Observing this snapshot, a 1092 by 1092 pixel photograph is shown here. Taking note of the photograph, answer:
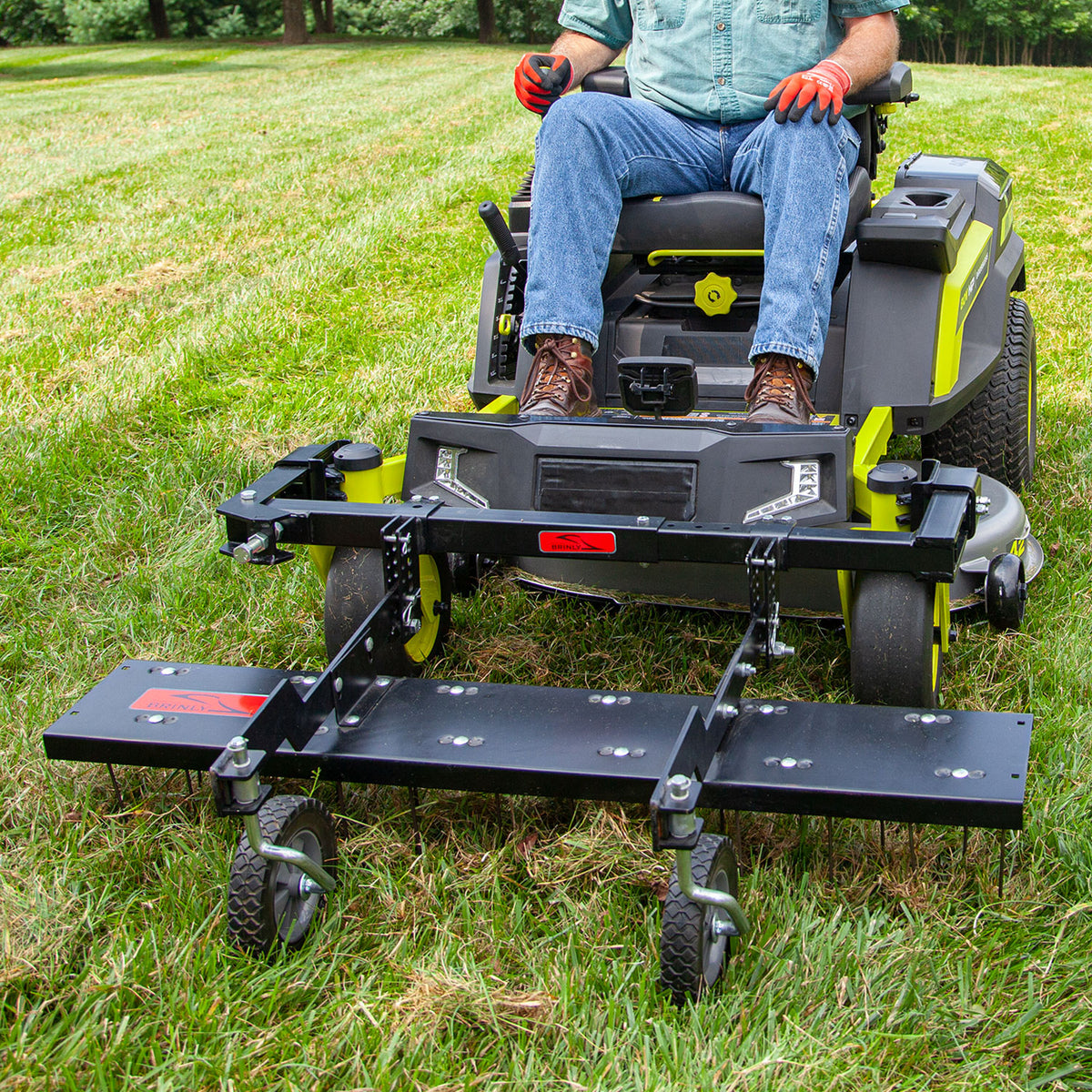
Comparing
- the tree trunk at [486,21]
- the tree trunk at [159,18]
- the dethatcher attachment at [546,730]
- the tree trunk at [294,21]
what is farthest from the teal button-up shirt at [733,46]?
the tree trunk at [159,18]

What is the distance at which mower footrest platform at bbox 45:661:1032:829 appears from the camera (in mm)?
1586

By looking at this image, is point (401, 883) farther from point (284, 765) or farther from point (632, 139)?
point (632, 139)

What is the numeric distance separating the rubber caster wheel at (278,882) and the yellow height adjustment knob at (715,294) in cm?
148

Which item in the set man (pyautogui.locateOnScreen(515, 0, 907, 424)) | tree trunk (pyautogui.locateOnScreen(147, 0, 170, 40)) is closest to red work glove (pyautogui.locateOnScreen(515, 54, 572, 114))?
man (pyautogui.locateOnScreen(515, 0, 907, 424))

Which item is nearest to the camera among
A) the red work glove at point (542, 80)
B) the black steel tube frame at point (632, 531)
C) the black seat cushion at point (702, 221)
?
the black steel tube frame at point (632, 531)

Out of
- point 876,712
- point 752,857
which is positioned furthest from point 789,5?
point 752,857

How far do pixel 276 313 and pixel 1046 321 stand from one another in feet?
9.46

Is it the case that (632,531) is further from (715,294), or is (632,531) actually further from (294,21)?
(294,21)

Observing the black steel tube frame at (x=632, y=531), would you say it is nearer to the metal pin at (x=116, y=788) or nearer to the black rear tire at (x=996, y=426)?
the metal pin at (x=116, y=788)

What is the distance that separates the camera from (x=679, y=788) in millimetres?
1394

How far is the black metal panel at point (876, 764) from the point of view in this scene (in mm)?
1553

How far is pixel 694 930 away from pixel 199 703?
0.88 metres

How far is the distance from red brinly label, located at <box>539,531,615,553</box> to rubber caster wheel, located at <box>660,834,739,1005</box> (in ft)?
1.71

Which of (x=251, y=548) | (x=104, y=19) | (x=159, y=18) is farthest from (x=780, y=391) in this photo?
(x=104, y=19)
